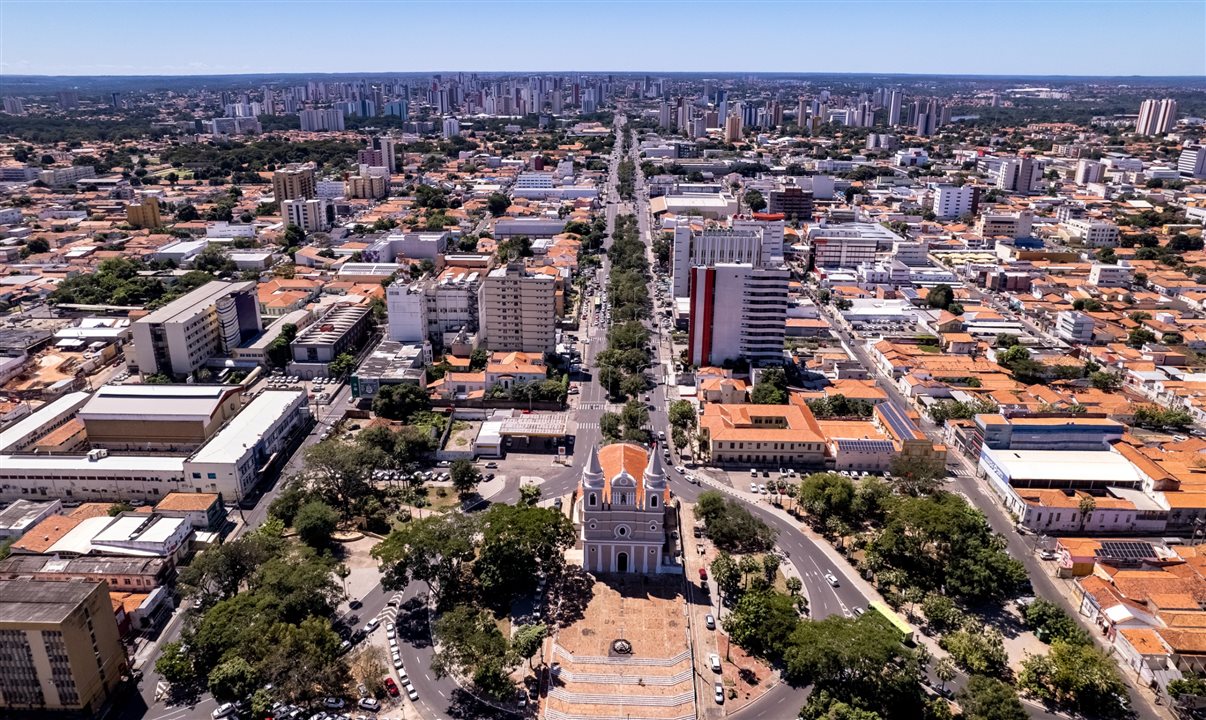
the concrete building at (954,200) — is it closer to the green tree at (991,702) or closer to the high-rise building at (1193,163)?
the high-rise building at (1193,163)

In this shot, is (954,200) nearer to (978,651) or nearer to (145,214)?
(978,651)

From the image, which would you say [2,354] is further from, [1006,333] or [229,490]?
[1006,333]

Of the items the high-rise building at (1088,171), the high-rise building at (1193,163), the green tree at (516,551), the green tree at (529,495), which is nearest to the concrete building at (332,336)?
the green tree at (529,495)

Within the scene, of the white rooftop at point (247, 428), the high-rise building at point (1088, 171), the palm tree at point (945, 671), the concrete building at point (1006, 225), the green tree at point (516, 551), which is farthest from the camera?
the high-rise building at point (1088, 171)

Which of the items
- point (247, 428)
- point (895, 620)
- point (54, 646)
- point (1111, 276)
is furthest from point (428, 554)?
point (1111, 276)

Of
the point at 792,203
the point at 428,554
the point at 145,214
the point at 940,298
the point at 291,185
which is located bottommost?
the point at 428,554

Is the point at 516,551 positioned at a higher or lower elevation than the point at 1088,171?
lower

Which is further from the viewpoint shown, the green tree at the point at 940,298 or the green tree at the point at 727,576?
the green tree at the point at 940,298
